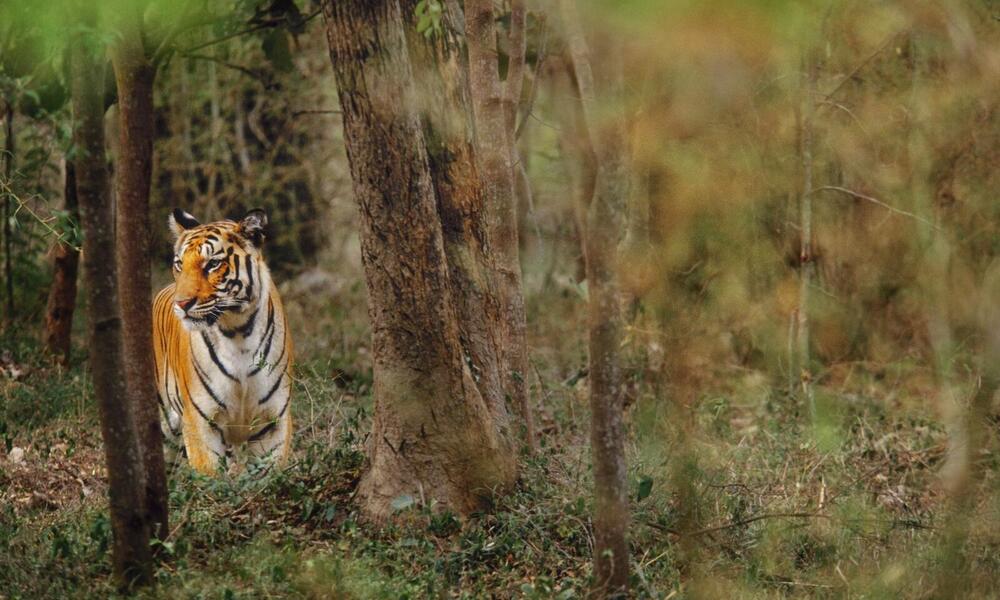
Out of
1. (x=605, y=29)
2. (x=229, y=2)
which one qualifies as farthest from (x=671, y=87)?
(x=605, y=29)

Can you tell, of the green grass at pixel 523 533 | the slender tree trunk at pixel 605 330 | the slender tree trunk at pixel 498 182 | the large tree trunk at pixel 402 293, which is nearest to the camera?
the slender tree trunk at pixel 605 330

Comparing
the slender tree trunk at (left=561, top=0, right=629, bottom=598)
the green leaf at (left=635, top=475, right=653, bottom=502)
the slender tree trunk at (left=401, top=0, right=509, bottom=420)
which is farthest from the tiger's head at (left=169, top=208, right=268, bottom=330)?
the slender tree trunk at (left=561, top=0, right=629, bottom=598)

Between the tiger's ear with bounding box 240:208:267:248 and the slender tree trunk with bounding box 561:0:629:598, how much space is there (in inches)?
125

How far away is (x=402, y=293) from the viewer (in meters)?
5.34

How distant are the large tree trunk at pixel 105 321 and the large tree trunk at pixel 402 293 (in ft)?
3.65

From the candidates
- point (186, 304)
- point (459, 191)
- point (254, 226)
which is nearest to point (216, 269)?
point (186, 304)

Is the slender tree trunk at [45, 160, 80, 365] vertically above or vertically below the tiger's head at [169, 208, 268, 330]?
below

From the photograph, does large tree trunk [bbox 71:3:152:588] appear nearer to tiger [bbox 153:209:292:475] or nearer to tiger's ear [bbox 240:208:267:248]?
tiger [bbox 153:209:292:475]

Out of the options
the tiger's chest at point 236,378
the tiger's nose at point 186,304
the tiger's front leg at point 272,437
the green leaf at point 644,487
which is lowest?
the tiger's front leg at point 272,437

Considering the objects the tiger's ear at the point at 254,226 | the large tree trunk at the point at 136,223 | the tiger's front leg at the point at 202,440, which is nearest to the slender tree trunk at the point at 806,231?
the tiger's ear at the point at 254,226

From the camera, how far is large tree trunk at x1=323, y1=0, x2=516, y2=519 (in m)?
5.25

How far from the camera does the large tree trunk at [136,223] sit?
4969 mm

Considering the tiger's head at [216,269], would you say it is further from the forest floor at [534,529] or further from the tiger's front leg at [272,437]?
the forest floor at [534,529]

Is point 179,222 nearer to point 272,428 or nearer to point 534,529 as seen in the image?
point 272,428
